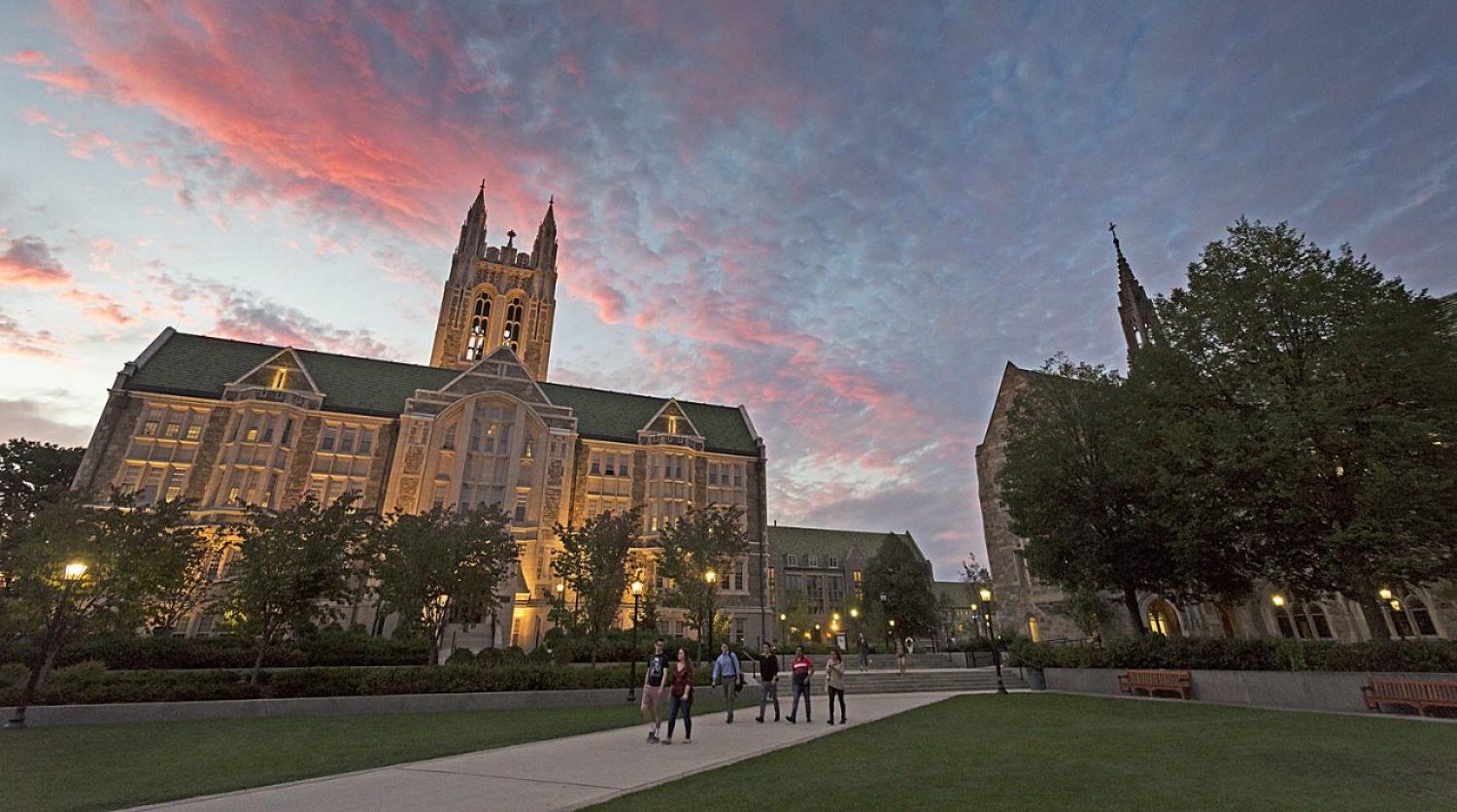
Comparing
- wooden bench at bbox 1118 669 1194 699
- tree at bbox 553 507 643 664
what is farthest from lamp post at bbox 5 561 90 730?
wooden bench at bbox 1118 669 1194 699

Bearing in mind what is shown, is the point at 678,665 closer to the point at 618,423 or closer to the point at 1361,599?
the point at 1361,599

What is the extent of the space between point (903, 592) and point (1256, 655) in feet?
143

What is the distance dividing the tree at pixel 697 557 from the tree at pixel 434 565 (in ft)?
29.5

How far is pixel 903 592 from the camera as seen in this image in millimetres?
60562

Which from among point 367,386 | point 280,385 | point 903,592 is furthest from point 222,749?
point 903,592

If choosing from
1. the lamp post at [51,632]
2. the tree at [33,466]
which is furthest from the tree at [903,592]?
the tree at [33,466]

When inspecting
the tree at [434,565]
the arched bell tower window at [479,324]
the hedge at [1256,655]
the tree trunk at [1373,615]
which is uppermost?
the arched bell tower window at [479,324]

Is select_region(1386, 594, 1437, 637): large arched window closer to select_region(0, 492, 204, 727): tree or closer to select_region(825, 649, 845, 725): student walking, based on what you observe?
select_region(825, 649, 845, 725): student walking

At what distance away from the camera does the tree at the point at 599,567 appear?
95.2 feet

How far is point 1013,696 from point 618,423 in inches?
1570

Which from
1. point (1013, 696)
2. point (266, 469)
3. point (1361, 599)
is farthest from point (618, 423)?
point (1361, 599)

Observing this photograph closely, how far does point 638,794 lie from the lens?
7.34 metres

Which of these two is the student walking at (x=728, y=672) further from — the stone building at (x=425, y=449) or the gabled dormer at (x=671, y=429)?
the gabled dormer at (x=671, y=429)

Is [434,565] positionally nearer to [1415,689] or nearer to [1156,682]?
[1156,682]
